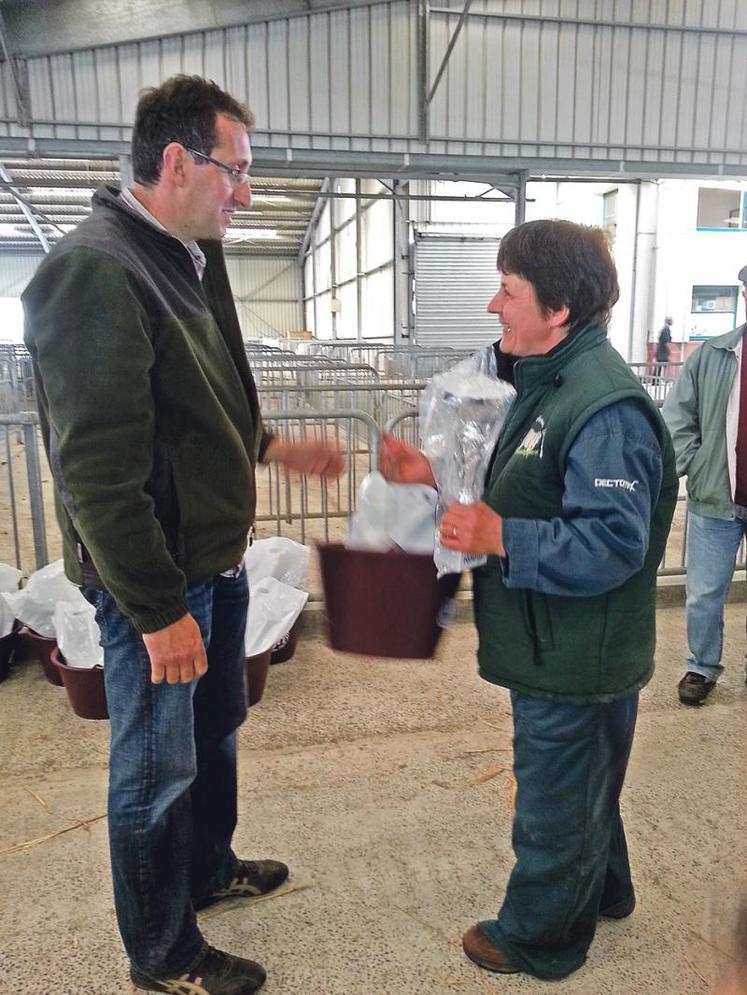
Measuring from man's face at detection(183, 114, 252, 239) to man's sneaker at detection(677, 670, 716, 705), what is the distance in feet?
9.10

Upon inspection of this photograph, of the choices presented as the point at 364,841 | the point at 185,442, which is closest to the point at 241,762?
the point at 364,841

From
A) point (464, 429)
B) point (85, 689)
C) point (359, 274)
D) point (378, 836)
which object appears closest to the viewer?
point (464, 429)

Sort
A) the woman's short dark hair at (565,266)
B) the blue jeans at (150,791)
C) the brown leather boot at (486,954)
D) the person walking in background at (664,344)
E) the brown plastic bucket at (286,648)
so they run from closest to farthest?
1. the woman's short dark hair at (565,266)
2. the blue jeans at (150,791)
3. the brown leather boot at (486,954)
4. the brown plastic bucket at (286,648)
5. the person walking in background at (664,344)

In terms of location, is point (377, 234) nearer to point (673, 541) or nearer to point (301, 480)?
point (673, 541)

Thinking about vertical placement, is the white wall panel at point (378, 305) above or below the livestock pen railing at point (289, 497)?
above

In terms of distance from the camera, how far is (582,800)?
176 centimetres

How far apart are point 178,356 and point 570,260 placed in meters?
0.79

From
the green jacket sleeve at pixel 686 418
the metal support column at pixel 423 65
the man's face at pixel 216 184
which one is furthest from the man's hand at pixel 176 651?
the metal support column at pixel 423 65

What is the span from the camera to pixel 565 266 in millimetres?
1552

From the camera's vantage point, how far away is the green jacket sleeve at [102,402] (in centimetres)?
141

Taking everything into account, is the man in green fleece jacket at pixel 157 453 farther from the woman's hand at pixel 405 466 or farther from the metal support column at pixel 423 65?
the metal support column at pixel 423 65

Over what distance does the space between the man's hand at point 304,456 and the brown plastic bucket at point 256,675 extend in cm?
131

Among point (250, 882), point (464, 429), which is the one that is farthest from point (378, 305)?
point (464, 429)

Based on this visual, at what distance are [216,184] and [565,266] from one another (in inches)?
29.3
